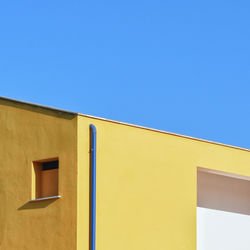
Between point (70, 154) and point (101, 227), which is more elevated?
point (70, 154)

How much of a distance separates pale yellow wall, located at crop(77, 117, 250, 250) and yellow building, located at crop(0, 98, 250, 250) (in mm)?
25

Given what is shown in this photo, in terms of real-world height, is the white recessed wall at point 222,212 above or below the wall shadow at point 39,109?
below

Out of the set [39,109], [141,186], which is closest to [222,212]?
[141,186]

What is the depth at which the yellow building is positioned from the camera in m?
18.5

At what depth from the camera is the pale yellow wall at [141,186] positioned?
18.6m

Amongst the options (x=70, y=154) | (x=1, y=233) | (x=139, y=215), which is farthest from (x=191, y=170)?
(x=1, y=233)

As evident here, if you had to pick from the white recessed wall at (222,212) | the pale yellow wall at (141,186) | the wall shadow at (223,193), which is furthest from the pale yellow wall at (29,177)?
the wall shadow at (223,193)

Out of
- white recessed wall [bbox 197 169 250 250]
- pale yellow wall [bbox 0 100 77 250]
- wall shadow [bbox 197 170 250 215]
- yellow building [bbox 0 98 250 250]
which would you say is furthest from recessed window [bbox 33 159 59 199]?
wall shadow [bbox 197 170 250 215]

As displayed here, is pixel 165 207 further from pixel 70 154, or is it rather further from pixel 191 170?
pixel 70 154

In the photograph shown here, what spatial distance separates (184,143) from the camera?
2066 cm

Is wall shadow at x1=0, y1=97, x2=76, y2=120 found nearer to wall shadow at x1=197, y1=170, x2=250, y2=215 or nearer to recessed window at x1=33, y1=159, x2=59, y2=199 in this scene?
recessed window at x1=33, y1=159, x2=59, y2=199

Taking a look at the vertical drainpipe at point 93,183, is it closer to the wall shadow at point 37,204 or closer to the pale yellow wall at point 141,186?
the pale yellow wall at point 141,186

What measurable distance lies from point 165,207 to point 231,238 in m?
2.91

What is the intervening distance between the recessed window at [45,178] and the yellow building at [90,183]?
0.08 ft
